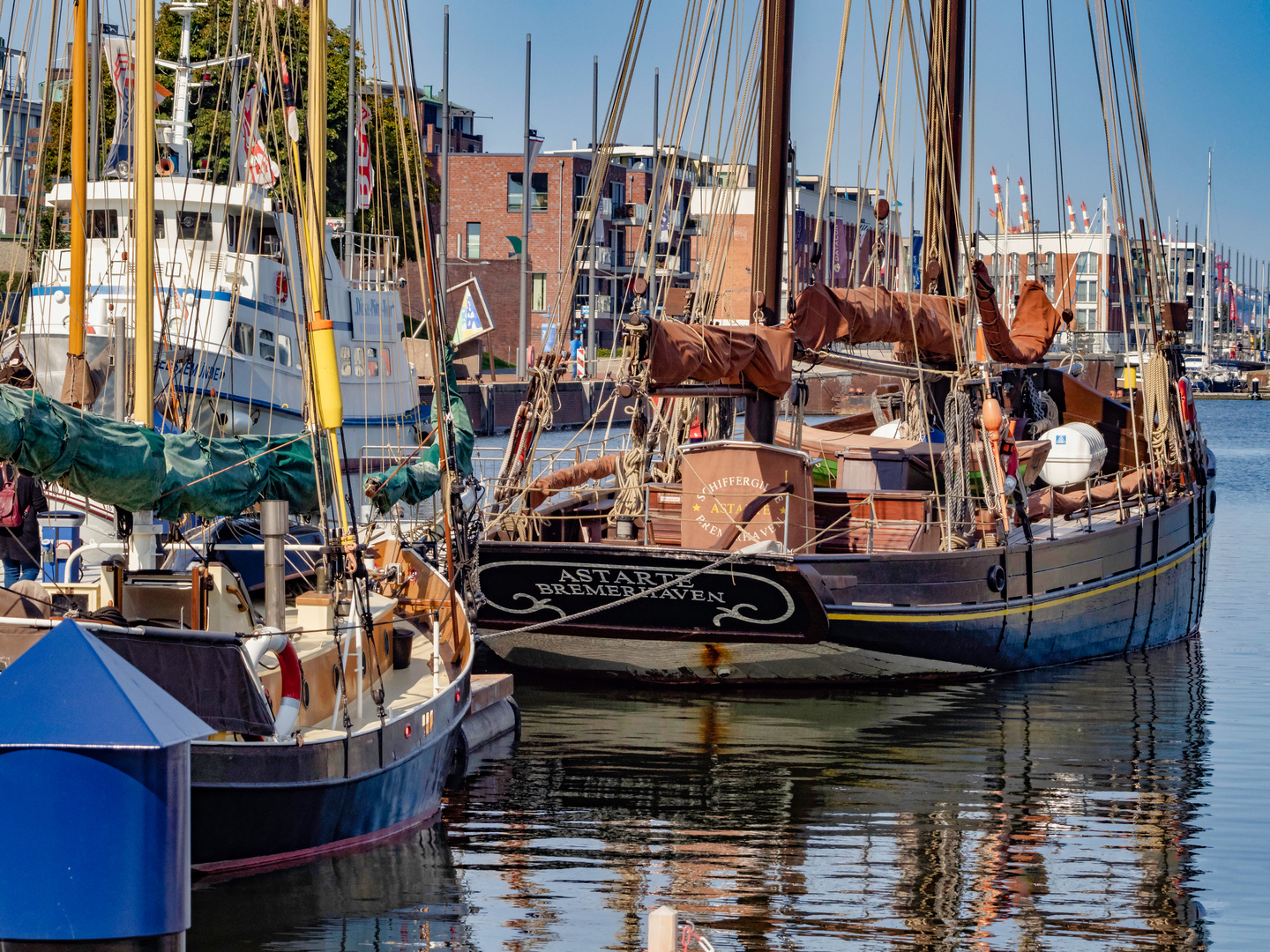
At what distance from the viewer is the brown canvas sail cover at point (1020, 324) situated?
21.4m

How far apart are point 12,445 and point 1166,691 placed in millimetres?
15109

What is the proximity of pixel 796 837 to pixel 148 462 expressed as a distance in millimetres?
5751

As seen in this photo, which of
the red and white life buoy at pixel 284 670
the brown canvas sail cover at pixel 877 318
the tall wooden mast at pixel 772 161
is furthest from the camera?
the tall wooden mast at pixel 772 161

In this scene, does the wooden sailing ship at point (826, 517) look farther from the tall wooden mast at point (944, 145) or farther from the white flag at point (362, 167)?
Answer: the white flag at point (362, 167)

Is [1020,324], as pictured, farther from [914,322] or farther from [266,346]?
[266,346]

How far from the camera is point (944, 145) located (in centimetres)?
2159

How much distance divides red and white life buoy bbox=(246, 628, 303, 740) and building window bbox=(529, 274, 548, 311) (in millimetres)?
75999

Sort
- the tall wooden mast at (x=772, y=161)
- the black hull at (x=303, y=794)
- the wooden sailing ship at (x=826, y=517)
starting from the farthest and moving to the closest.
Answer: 1. the tall wooden mast at (x=772, y=161)
2. the wooden sailing ship at (x=826, y=517)
3. the black hull at (x=303, y=794)

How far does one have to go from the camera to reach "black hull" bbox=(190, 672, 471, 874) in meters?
10.3

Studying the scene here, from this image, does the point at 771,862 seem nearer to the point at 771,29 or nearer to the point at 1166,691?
the point at 1166,691

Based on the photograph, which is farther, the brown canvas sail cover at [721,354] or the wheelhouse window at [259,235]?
the wheelhouse window at [259,235]

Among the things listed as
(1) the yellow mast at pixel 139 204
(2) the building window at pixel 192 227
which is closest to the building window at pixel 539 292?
(2) the building window at pixel 192 227

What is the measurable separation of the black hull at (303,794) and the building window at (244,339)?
65.2ft

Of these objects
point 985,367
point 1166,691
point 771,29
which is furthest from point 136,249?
point 1166,691
